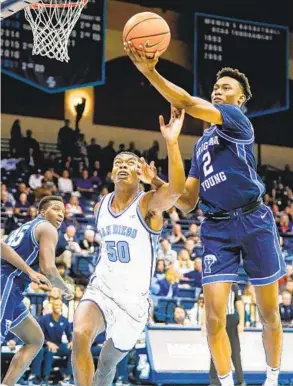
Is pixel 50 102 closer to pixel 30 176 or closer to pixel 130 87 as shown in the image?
pixel 130 87

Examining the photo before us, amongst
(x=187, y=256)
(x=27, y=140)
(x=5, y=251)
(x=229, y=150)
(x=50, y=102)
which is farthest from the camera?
(x=50, y=102)

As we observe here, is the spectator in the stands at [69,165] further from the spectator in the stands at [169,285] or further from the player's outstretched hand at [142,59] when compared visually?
the player's outstretched hand at [142,59]

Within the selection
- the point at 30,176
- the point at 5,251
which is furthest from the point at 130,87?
the point at 5,251

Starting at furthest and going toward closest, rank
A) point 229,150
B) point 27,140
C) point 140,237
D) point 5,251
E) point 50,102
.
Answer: point 50,102 → point 27,140 → point 5,251 → point 140,237 → point 229,150

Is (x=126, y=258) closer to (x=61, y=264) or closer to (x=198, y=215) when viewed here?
(x=61, y=264)

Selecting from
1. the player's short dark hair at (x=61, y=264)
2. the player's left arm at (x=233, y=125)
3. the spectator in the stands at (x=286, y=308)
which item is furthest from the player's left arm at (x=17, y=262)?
the spectator in the stands at (x=286, y=308)

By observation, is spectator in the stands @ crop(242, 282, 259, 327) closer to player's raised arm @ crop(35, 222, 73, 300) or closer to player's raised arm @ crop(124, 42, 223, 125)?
player's raised arm @ crop(35, 222, 73, 300)

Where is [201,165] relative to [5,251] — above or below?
above

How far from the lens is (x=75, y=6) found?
31.9 feet

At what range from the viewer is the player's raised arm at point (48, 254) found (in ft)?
22.7

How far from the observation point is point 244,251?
5367 millimetres

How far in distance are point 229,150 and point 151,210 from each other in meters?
1.00

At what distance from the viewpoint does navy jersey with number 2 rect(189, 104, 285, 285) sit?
5309 mm

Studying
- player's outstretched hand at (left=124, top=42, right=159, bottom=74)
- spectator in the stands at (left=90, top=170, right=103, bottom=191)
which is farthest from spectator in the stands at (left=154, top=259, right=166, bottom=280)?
player's outstretched hand at (left=124, top=42, right=159, bottom=74)
